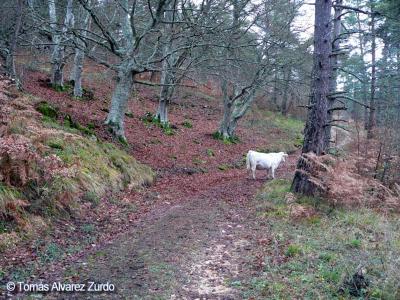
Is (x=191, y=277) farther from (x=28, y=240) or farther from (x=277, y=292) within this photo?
(x=28, y=240)

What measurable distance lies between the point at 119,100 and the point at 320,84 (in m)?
7.51

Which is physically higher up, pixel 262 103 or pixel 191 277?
pixel 262 103

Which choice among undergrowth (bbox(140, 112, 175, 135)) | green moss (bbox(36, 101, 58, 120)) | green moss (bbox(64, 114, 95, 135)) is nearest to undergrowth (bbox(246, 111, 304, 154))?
undergrowth (bbox(140, 112, 175, 135))

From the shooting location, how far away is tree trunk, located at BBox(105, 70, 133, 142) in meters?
13.6

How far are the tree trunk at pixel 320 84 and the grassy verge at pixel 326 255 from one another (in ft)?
4.27

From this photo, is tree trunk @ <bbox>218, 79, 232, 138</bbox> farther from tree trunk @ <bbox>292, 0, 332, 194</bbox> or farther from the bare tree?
tree trunk @ <bbox>292, 0, 332, 194</bbox>

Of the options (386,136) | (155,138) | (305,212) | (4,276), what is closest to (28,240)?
(4,276)

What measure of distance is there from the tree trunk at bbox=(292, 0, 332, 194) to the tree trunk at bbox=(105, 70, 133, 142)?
693cm

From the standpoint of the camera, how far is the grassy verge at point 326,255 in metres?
4.58

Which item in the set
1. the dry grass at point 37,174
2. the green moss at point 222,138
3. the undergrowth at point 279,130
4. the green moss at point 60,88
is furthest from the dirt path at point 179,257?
the undergrowth at point 279,130

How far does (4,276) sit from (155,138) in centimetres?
1272

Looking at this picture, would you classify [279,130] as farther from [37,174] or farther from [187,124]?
[37,174]

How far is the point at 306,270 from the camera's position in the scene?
5.33 meters

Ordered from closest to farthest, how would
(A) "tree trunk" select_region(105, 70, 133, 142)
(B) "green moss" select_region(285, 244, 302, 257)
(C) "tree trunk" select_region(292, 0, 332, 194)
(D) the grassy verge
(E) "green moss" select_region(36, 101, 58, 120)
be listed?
(D) the grassy verge
(B) "green moss" select_region(285, 244, 302, 257)
(C) "tree trunk" select_region(292, 0, 332, 194)
(E) "green moss" select_region(36, 101, 58, 120)
(A) "tree trunk" select_region(105, 70, 133, 142)
